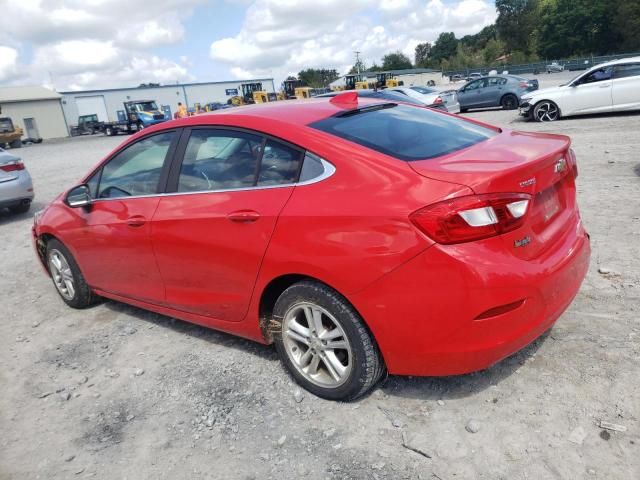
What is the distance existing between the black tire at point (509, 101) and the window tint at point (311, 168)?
1981 centimetres

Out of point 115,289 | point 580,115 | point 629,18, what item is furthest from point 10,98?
point 629,18

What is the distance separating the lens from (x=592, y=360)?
9.77 ft

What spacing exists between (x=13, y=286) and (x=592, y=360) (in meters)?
5.70

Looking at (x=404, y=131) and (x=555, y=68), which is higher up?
(x=404, y=131)

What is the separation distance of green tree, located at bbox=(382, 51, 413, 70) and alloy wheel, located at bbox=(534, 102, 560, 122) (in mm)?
113130

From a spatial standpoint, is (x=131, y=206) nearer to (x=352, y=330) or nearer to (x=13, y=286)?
(x=352, y=330)

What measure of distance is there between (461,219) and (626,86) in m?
13.7

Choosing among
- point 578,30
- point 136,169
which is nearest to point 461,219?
point 136,169

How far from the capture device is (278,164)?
2930 mm

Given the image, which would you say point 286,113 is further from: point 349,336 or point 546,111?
point 546,111

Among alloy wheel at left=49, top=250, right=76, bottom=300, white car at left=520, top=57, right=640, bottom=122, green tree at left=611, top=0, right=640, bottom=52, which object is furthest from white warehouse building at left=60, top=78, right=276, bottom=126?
alloy wheel at left=49, top=250, right=76, bottom=300

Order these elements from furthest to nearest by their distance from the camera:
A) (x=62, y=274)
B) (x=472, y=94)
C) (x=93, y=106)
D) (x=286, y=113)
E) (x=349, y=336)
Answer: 1. (x=93, y=106)
2. (x=472, y=94)
3. (x=62, y=274)
4. (x=286, y=113)
5. (x=349, y=336)

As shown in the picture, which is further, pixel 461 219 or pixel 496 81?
pixel 496 81

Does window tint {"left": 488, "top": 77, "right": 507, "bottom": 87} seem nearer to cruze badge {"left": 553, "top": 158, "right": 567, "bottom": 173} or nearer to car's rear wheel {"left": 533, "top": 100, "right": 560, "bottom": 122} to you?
car's rear wheel {"left": 533, "top": 100, "right": 560, "bottom": 122}
